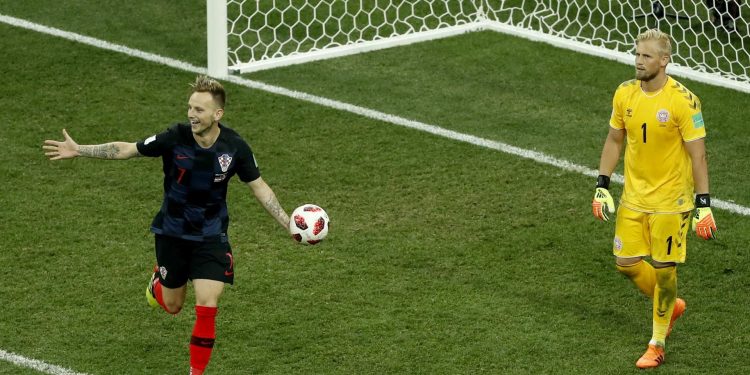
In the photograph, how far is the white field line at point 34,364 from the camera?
8.59 metres

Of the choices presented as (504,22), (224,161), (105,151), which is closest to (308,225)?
(224,161)

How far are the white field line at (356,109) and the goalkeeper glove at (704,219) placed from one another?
8.60 feet

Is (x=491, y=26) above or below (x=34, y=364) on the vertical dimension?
above

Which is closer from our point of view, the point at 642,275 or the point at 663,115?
the point at 663,115

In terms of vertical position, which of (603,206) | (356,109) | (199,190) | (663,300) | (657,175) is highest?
(657,175)

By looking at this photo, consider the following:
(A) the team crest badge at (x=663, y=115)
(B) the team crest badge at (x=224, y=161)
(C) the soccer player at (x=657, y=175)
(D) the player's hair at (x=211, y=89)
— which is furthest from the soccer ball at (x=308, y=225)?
(A) the team crest badge at (x=663, y=115)

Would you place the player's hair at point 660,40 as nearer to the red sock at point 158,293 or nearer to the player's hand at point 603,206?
the player's hand at point 603,206

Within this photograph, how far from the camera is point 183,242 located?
8.41 metres

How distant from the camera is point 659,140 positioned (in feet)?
28.0

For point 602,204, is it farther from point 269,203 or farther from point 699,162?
point 269,203

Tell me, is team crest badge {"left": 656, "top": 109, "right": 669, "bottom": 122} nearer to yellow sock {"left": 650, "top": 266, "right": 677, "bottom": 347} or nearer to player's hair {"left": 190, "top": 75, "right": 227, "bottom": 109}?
yellow sock {"left": 650, "top": 266, "right": 677, "bottom": 347}

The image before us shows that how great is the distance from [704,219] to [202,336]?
118 inches

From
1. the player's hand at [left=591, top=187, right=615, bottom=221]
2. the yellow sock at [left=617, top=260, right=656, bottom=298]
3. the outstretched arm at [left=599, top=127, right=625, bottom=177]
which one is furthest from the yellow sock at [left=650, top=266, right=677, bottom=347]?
the outstretched arm at [left=599, top=127, right=625, bottom=177]

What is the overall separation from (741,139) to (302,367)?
545 centimetres
